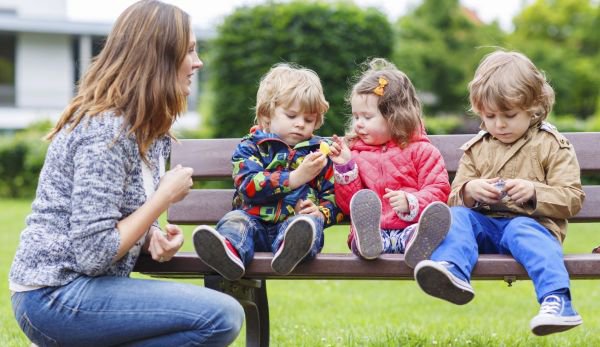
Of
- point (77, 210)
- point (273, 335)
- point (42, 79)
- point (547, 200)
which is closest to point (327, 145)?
point (547, 200)

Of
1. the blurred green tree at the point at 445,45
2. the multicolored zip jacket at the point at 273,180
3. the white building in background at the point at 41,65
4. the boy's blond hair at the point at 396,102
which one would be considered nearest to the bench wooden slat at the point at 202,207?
the multicolored zip jacket at the point at 273,180

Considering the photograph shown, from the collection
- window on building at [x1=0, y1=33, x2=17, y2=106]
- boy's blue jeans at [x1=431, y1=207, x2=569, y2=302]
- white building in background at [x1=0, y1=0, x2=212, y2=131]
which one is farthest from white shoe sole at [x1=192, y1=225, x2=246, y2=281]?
window on building at [x1=0, y1=33, x2=17, y2=106]

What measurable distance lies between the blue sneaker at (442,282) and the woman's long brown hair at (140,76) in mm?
1005

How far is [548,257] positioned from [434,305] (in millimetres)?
3061

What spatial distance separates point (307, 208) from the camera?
3377 mm

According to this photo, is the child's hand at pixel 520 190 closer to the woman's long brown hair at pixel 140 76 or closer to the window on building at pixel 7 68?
the woman's long brown hair at pixel 140 76

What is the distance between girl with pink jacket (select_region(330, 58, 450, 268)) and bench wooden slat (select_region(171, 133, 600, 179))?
246mm

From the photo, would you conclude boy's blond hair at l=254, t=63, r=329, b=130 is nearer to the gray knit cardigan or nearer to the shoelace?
the gray knit cardigan

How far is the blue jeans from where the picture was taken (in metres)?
2.62

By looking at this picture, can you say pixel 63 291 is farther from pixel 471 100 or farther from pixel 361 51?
pixel 361 51

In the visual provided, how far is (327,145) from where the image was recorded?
11.1 feet

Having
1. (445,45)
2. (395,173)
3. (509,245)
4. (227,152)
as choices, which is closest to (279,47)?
(227,152)

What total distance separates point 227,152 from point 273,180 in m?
0.61

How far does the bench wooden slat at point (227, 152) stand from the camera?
3736 millimetres
